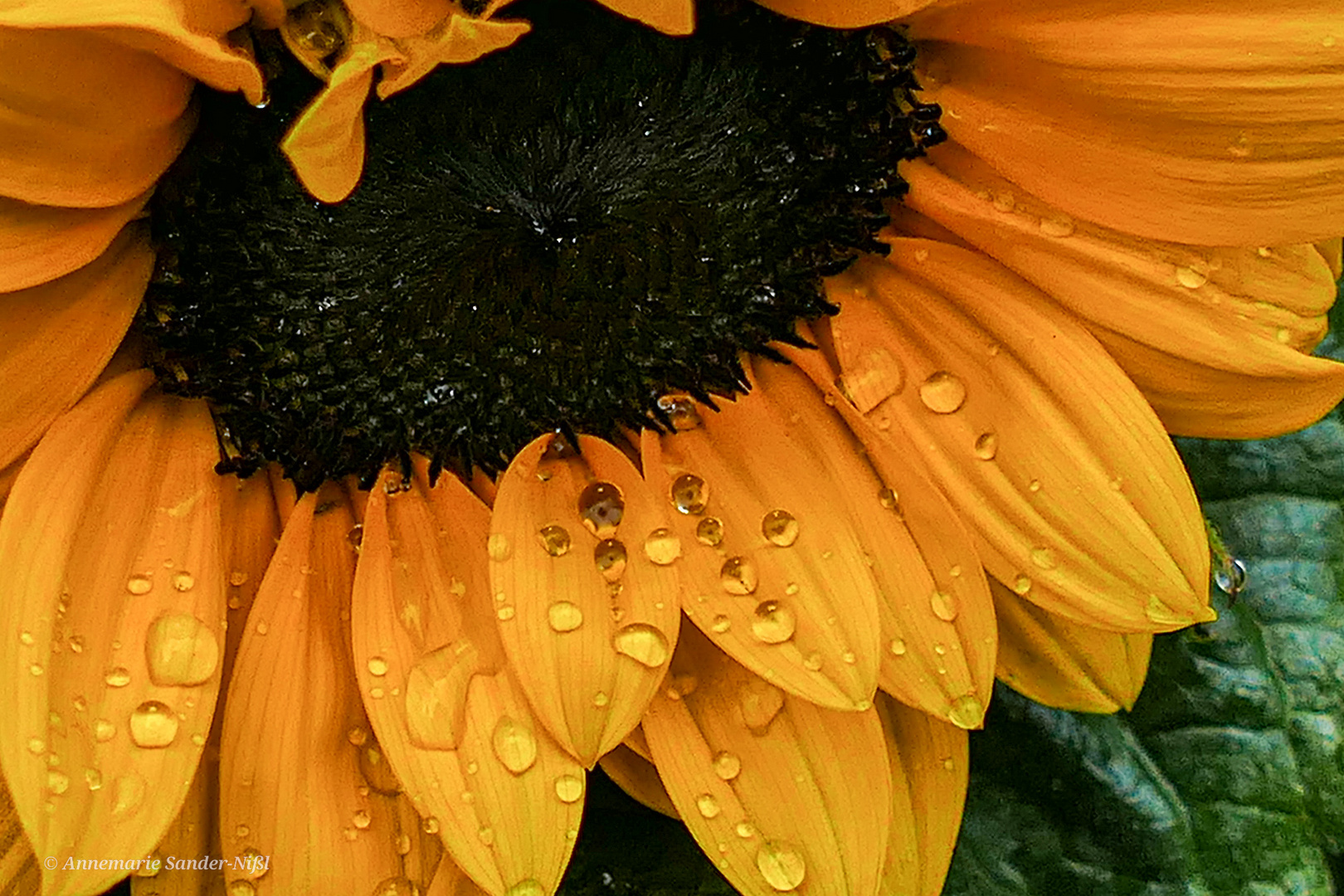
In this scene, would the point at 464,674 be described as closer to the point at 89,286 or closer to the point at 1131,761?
the point at 89,286

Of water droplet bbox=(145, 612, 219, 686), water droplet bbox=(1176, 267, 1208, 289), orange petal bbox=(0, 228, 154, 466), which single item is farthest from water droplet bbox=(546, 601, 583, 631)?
water droplet bbox=(1176, 267, 1208, 289)

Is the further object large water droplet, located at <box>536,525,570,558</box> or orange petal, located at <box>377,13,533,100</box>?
large water droplet, located at <box>536,525,570,558</box>

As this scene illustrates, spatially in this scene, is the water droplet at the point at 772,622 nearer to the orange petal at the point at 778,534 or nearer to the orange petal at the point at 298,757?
the orange petal at the point at 778,534

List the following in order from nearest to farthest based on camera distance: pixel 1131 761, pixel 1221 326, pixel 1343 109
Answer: pixel 1343 109 < pixel 1221 326 < pixel 1131 761

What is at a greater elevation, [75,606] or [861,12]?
[861,12]

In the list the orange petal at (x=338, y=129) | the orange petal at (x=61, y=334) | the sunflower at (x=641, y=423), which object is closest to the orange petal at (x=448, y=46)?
the orange petal at (x=338, y=129)

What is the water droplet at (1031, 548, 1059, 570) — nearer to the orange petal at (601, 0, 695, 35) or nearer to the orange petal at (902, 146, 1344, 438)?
the orange petal at (902, 146, 1344, 438)

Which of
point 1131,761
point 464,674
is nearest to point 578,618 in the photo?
point 464,674
